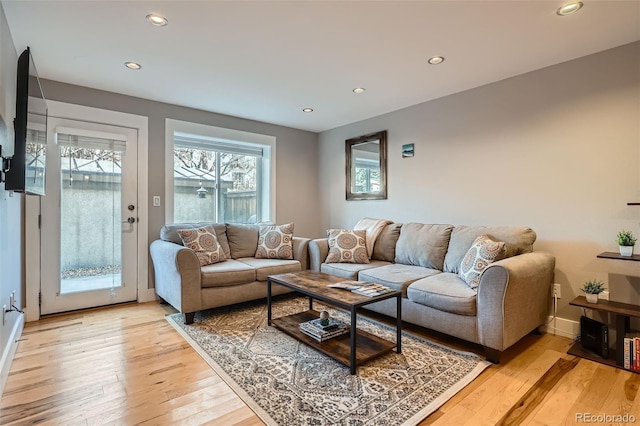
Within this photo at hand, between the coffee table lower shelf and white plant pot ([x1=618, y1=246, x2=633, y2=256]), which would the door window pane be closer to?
the coffee table lower shelf

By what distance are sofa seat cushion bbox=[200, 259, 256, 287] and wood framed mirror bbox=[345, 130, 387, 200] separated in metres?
1.89

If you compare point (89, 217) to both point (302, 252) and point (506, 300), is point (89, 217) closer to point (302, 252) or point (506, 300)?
point (302, 252)

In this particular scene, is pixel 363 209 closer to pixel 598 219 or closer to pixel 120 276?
Answer: pixel 598 219

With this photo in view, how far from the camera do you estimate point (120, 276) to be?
3.36 metres

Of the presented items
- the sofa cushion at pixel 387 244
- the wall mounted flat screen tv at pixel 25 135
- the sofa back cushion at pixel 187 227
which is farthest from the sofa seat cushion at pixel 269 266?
the wall mounted flat screen tv at pixel 25 135

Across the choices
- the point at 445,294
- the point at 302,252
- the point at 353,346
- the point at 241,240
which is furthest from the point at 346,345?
the point at 241,240

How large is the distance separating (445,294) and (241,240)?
2.36 m

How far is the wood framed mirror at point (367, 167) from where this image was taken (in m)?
4.04

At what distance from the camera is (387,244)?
3.50m

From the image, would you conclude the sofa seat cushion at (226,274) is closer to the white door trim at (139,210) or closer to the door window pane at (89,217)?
the white door trim at (139,210)

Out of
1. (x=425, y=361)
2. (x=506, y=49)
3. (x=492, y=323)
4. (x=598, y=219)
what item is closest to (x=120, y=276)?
(x=425, y=361)

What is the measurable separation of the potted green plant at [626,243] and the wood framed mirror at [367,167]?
2.24 metres

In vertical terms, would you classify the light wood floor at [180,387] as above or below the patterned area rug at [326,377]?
below

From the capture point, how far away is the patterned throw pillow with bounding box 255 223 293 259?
3.63 metres
